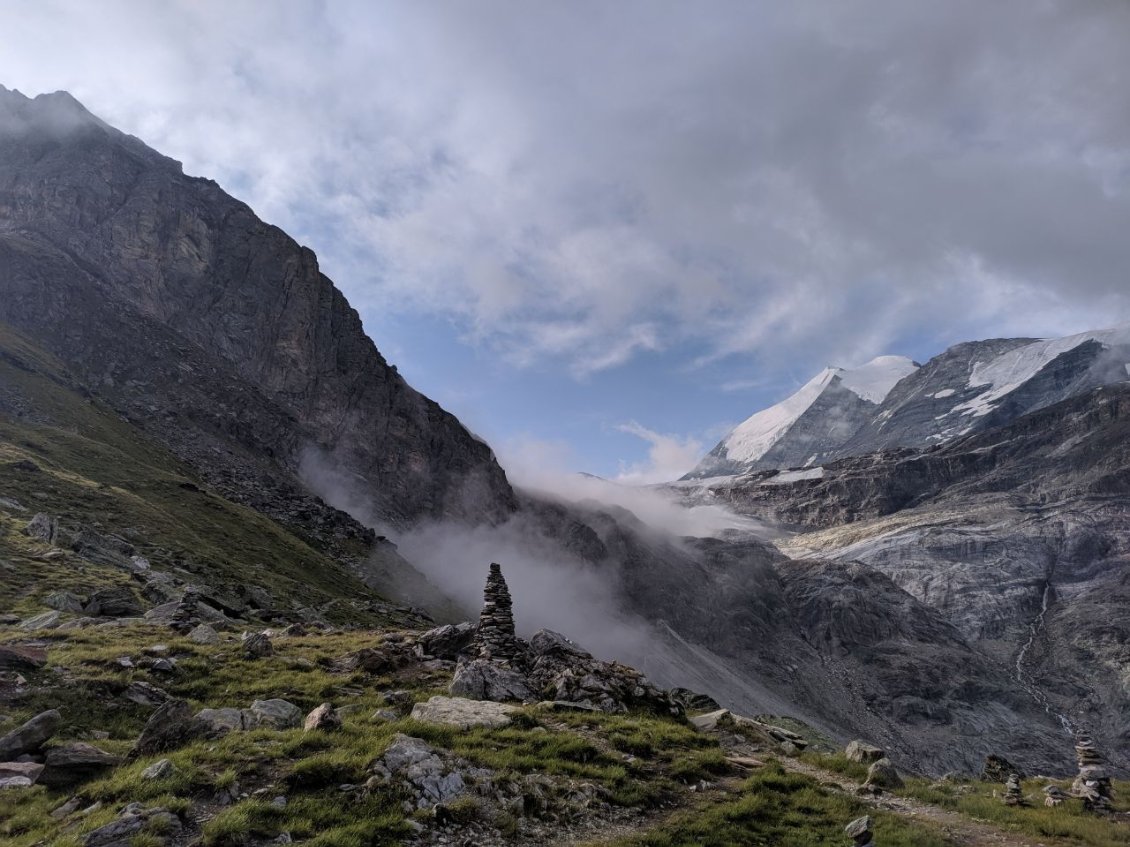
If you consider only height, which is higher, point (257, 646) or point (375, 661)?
point (257, 646)

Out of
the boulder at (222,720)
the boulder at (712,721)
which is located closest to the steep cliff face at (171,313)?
the boulder at (712,721)

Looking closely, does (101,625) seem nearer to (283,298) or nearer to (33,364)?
(33,364)

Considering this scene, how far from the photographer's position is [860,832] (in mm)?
14805

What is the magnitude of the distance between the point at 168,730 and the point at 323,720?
3.68 metres

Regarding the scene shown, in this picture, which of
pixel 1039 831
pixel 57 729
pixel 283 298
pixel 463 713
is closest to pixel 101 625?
pixel 57 729

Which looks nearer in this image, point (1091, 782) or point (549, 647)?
point (1091, 782)

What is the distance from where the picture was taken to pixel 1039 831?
1670 centimetres

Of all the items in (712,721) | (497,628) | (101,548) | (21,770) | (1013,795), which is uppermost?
(101,548)

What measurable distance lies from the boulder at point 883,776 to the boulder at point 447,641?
17704mm

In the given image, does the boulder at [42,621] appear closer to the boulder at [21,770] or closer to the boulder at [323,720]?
the boulder at [21,770]

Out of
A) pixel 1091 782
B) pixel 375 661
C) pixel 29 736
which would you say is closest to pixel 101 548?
pixel 375 661

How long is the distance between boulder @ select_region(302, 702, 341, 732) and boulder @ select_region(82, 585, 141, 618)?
19.5m

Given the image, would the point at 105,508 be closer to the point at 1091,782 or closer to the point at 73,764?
the point at 73,764

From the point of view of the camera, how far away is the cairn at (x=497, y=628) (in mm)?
29505
